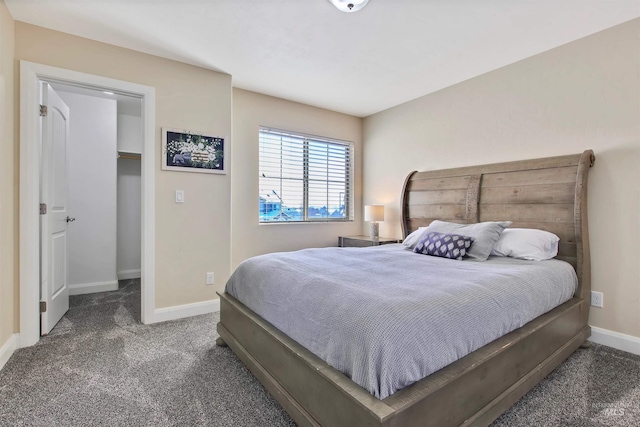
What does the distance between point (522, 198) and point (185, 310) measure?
333 cm

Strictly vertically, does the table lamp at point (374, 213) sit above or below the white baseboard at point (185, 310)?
above

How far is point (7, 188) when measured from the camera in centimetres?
219

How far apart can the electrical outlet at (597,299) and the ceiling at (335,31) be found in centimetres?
208

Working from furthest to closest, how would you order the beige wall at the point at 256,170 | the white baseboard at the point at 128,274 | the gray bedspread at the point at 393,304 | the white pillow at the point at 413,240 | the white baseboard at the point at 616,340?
the white baseboard at the point at 128,274 → the beige wall at the point at 256,170 → the white pillow at the point at 413,240 → the white baseboard at the point at 616,340 → the gray bedspread at the point at 393,304

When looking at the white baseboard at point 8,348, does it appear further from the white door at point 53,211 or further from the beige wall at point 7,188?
the white door at point 53,211

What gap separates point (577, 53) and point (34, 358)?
474 centimetres

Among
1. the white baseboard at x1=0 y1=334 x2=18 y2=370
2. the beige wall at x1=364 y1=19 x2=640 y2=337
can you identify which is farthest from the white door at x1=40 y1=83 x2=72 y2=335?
the beige wall at x1=364 y1=19 x2=640 y2=337

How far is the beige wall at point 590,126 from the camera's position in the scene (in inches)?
91.0

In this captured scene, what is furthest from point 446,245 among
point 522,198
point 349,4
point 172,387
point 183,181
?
point 183,181

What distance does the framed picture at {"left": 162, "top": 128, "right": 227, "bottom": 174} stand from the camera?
9.52 feet

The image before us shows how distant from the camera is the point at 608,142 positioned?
2408 millimetres

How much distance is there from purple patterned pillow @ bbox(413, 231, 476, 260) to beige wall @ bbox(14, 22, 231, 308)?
6.53 ft

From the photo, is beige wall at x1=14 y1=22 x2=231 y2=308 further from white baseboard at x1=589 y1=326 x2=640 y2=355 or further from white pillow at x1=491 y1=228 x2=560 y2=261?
white baseboard at x1=589 y1=326 x2=640 y2=355

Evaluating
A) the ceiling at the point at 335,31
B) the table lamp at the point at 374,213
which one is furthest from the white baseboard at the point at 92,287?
the table lamp at the point at 374,213
